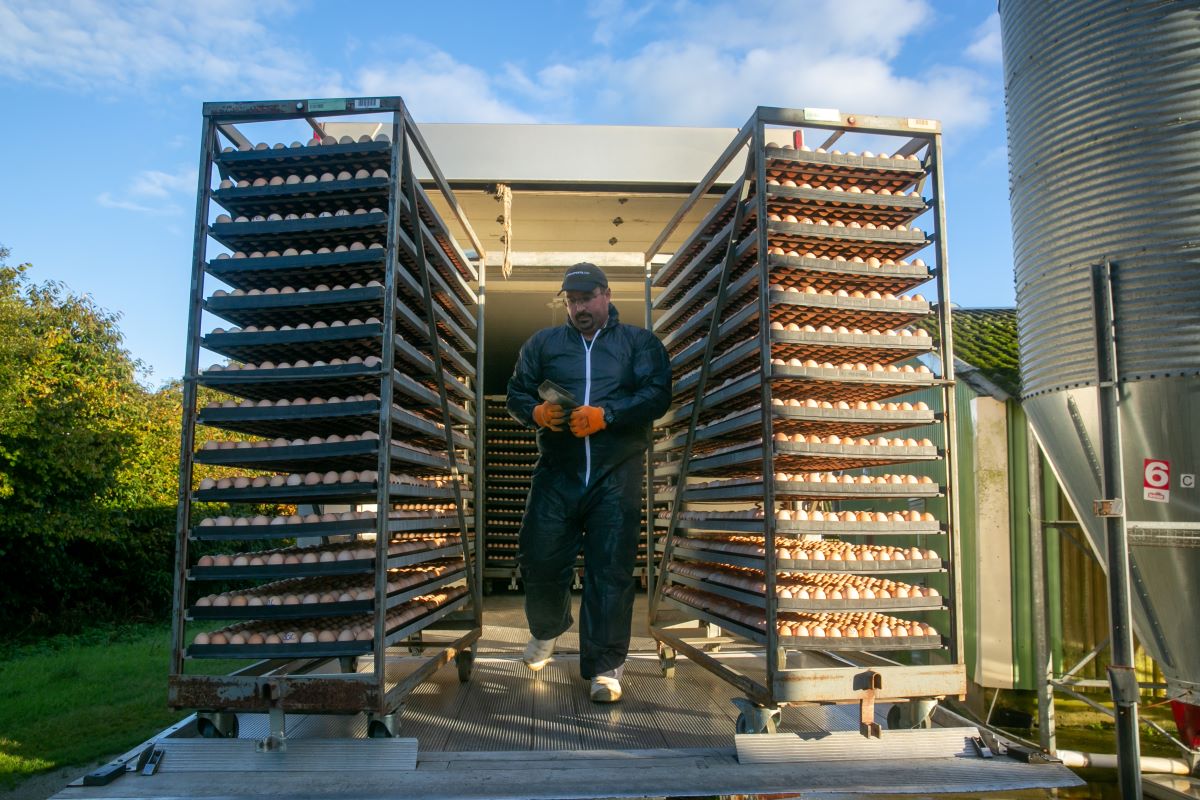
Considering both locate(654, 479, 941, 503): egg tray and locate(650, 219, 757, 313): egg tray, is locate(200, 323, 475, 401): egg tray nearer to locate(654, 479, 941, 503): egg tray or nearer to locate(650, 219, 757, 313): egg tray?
locate(650, 219, 757, 313): egg tray

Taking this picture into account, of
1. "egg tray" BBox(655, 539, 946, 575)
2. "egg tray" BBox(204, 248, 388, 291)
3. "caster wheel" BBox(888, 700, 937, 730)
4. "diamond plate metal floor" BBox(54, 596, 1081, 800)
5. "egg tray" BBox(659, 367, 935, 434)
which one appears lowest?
"diamond plate metal floor" BBox(54, 596, 1081, 800)

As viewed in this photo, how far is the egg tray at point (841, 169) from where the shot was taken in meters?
4.14

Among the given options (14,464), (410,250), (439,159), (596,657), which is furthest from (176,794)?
(14,464)

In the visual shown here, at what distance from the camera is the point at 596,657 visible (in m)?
4.57

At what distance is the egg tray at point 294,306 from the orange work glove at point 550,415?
3.29 ft

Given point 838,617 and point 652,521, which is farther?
point 652,521

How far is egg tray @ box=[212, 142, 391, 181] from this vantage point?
13.5 ft

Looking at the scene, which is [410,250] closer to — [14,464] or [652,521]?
[652,521]

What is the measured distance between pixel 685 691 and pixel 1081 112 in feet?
14.3

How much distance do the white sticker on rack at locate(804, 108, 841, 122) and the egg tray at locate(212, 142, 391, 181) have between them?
205cm

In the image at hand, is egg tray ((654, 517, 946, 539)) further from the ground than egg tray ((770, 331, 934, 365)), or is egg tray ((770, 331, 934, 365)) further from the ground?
egg tray ((770, 331, 934, 365))

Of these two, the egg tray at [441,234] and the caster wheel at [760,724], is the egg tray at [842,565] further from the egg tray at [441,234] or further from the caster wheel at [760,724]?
the egg tray at [441,234]

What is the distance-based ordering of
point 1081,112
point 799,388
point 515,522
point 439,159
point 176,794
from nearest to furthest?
point 176,794
point 799,388
point 1081,112
point 439,159
point 515,522

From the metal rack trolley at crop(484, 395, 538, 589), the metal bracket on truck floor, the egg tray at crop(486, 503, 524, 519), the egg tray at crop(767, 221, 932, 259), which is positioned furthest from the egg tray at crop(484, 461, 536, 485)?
the metal bracket on truck floor
